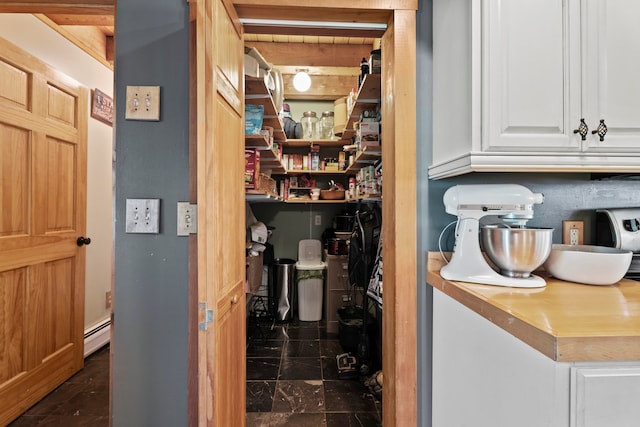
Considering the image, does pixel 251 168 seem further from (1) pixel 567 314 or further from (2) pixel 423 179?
(1) pixel 567 314

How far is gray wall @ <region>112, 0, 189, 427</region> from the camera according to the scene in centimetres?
126

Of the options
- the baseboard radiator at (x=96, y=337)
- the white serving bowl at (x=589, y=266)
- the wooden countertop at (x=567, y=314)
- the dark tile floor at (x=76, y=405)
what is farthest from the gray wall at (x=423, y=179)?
the baseboard radiator at (x=96, y=337)

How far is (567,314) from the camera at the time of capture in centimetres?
81

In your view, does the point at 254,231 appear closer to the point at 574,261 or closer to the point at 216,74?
the point at 216,74

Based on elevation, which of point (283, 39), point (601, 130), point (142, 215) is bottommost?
point (142, 215)

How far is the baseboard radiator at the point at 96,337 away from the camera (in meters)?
2.66

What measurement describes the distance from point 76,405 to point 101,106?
7.82ft

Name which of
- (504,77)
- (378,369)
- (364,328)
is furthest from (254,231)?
(504,77)

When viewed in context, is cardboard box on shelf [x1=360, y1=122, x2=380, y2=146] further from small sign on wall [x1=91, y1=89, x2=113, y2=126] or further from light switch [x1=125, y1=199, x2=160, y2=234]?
small sign on wall [x1=91, y1=89, x2=113, y2=126]

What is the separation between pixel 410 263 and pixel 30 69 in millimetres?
2534

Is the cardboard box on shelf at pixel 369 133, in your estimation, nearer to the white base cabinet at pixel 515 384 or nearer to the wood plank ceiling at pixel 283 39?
the wood plank ceiling at pixel 283 39

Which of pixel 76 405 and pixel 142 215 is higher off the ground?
pixel 142 215

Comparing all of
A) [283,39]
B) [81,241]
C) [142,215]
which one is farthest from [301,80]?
[81,241]

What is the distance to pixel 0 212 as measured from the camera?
1765 mm
